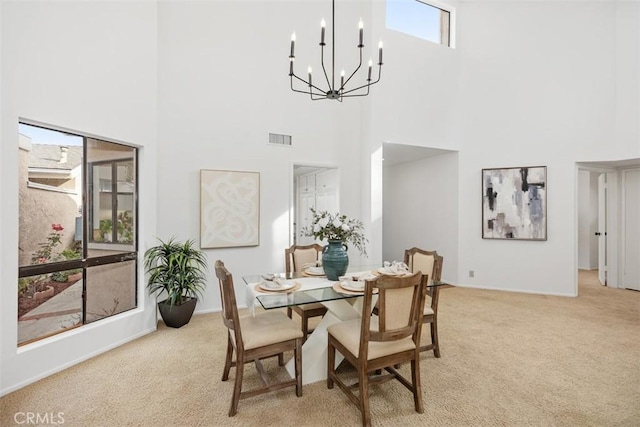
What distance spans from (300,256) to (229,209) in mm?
1371

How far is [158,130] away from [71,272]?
1877 millimetres

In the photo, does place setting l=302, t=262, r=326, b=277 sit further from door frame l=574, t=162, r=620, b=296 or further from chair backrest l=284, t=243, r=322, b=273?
door frame l=574, t=162, r=620, b=296

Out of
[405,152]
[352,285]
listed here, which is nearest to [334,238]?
[352,285]

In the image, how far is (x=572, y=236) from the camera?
195 inches

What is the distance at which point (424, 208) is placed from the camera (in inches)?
248

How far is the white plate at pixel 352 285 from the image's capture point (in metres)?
2.36

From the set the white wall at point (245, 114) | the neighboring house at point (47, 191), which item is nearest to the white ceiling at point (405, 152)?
the white wall at point (245, 114)

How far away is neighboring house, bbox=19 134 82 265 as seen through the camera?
2.58 metres

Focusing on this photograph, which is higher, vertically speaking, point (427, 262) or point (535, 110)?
point (535, 110)

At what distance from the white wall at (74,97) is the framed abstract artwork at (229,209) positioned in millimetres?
675

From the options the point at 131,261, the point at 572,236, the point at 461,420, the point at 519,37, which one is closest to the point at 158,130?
the point at 131,261

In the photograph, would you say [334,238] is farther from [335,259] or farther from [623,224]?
[623,224]

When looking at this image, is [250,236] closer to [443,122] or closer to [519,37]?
[443,122]

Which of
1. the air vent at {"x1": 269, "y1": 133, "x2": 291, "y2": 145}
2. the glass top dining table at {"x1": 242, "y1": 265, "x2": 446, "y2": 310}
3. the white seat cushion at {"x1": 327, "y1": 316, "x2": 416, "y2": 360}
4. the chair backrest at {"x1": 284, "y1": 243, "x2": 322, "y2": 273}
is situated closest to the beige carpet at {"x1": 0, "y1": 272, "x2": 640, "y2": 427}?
the white seat cushion at {"x1": 327, "y1": 316, "x2": 416, "y2": 360}
